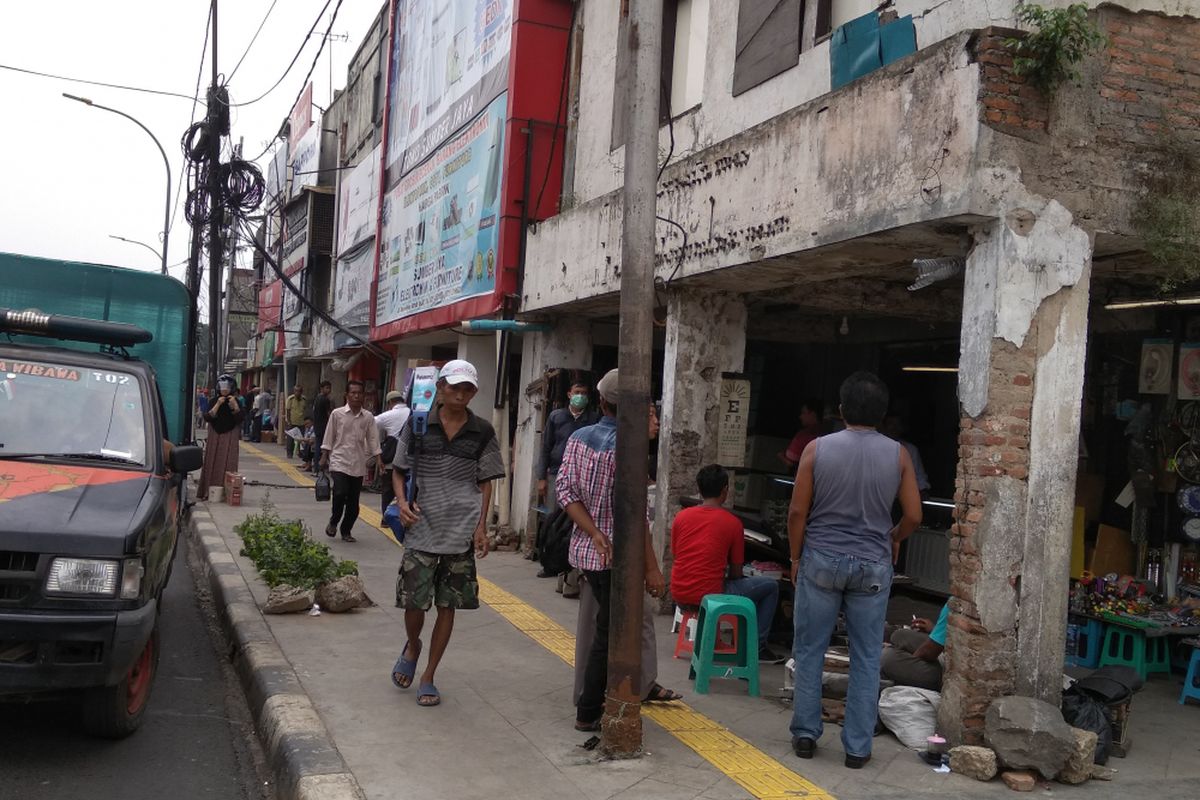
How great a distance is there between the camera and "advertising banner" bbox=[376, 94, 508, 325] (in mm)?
12602

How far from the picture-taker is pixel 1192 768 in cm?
521

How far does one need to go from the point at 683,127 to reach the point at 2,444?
627 centimetres

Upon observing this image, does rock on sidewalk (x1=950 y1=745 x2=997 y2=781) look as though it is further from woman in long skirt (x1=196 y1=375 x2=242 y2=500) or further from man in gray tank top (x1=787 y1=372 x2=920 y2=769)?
woman in long skirt (x1=196 y1=375 x2=242 y2=500)

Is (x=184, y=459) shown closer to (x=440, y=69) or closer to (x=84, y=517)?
(x=84, y=517)

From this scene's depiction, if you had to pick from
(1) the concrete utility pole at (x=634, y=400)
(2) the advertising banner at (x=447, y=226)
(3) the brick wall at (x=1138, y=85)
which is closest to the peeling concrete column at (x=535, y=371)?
(2) the advertising banner at (x=447, y=226)

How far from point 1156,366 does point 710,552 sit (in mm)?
4078

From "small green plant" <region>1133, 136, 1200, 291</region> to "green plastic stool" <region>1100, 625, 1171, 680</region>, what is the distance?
8.70 feet

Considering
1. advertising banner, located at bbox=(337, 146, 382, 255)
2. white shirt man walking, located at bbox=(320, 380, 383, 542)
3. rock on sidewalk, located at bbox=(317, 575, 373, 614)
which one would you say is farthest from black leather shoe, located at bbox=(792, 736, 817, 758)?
advertising banner, located at bbox=(337, 146, 382, 255)

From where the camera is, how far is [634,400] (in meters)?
4.85

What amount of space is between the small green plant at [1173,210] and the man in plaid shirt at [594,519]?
2993 millimetres

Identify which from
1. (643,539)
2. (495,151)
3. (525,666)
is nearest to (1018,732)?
(643,539)

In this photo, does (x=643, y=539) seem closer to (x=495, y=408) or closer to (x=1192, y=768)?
(x=1192, y=768)

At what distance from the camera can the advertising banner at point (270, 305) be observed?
33.5 meters

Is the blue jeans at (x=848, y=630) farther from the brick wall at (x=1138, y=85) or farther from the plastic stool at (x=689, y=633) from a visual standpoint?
the brick wall at (x=1138, y=85)
